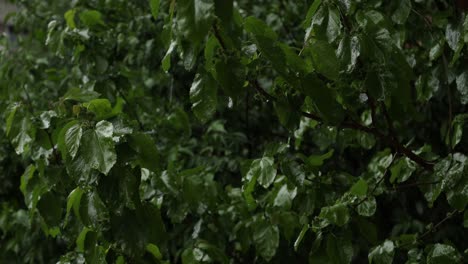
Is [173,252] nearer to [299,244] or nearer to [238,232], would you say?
[238,232]

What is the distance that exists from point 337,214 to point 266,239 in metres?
0.44

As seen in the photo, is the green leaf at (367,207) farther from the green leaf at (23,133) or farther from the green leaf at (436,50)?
the green leaf at (23,133)

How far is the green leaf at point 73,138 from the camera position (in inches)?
79.6

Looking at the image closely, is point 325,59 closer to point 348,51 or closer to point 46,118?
point 348,51

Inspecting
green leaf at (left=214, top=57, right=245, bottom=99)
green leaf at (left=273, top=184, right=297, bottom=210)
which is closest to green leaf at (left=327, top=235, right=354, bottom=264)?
green leaf at (left=273, top=184, right=297, bottom=210)

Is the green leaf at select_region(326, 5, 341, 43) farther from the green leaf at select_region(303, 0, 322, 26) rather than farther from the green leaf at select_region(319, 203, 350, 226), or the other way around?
the green leaf at select_region(319, 203, 350, 226)

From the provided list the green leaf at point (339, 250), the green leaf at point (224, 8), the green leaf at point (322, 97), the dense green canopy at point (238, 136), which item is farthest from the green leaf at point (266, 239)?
the green leaf at point (224, 8)

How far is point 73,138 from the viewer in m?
2.05

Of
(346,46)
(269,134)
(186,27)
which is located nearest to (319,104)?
(346,46)

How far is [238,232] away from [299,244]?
66 centimetres

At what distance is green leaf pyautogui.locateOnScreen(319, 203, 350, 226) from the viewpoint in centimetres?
238

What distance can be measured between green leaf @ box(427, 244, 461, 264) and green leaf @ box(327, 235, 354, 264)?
0.26 metres

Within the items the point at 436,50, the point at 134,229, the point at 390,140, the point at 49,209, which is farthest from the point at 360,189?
the point at 49,209

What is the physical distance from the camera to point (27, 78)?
14.3ft
